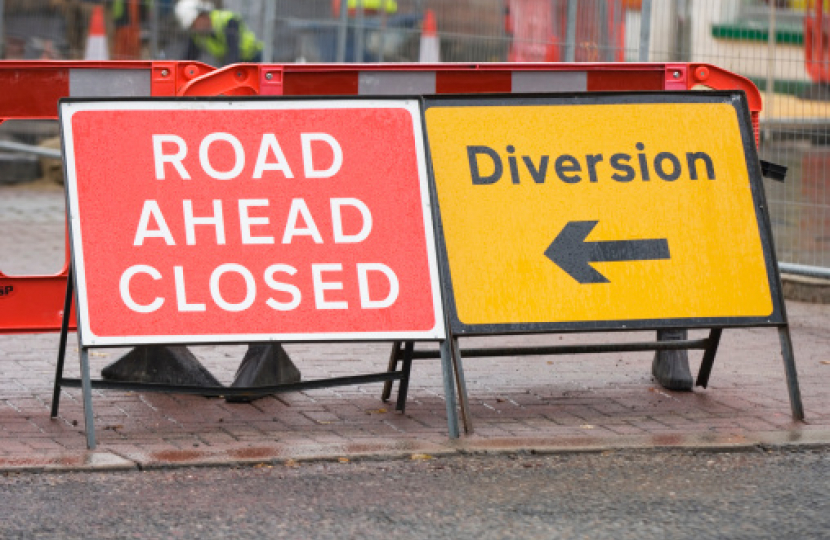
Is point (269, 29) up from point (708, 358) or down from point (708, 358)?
up

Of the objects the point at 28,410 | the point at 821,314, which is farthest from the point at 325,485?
the point at 821,314

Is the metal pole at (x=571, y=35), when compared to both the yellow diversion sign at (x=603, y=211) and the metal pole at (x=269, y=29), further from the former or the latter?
the yellow diversion sign at (x=603, y=211)

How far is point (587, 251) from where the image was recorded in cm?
600

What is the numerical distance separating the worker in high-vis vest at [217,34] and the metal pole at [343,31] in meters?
0.76

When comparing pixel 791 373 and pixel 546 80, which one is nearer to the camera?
pixel 791 373

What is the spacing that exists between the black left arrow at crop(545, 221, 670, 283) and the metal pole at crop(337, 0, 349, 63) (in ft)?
22.0

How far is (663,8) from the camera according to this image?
9.80 metres

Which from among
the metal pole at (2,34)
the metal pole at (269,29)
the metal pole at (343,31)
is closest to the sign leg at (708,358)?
the metal pole at (343,31)

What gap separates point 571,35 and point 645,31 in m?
0.56

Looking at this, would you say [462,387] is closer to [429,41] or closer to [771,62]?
[771,62]

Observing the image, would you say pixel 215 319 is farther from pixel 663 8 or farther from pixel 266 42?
pixel 266 42

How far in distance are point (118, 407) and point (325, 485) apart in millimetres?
1494

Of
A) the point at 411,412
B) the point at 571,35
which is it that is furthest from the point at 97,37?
the point at 411,412

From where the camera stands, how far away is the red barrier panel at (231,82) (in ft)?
20.6
